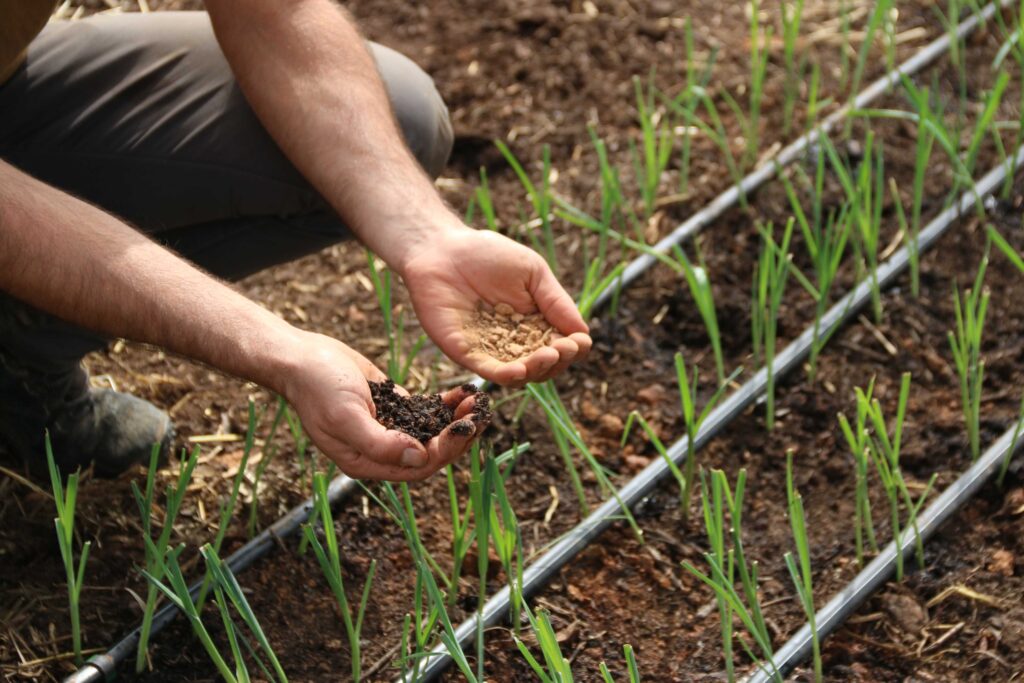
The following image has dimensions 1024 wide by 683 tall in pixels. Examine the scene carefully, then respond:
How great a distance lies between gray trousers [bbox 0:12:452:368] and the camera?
1.96 metres

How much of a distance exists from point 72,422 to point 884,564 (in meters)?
1.26

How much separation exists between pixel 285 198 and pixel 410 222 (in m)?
0.30

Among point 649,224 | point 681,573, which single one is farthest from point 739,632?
point 649,224

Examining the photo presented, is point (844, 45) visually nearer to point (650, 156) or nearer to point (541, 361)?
point (650, 156)

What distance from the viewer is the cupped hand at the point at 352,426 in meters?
1.49

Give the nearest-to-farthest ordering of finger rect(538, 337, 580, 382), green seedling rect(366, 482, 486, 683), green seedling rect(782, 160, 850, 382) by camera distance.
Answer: green seedling rect(366, 482, 486, 683) → finger rect(538, 337, 580, 382) → green seedling rect(782, 160, 850, 382)

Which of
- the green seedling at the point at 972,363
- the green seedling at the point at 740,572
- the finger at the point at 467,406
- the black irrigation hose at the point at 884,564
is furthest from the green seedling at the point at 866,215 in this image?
the finger at the point at 467,406

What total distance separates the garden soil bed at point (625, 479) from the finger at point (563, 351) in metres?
0.40

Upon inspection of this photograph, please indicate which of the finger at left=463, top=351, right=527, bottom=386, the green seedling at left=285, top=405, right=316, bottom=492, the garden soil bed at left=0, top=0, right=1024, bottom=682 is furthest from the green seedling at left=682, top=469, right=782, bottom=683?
the green seedling at left=285, top=405, right=316, bottom=492

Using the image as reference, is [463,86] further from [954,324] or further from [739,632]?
[739,632]

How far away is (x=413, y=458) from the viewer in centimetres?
150

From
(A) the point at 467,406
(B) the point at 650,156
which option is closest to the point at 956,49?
(B) the point at 650,156

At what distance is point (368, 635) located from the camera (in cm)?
182

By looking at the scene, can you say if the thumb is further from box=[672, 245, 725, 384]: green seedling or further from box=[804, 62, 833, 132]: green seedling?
box=[804, 62, 833, 132]: green seedling
